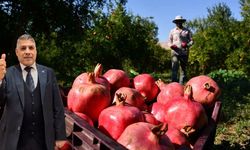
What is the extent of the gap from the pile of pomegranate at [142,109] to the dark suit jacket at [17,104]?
0.45 meters

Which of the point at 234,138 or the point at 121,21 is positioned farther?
the point at 121,21

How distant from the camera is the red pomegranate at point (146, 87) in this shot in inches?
176

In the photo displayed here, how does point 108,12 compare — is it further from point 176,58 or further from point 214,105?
point 214,105

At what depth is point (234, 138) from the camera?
23.0 feet

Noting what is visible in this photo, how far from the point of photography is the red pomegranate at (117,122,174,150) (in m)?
2.72

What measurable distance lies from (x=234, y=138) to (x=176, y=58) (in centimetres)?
336

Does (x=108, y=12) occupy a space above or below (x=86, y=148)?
above

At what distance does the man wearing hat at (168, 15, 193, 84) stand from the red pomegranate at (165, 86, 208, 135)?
6.03 metres

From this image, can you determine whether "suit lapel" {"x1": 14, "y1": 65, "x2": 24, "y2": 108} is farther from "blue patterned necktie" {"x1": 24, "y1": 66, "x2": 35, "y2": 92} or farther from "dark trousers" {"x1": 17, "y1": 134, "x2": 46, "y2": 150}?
"dark trousers" {"x1": 17, "y1": 134, "x2": 46, "y2": 150}

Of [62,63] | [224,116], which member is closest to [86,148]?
[224,116]

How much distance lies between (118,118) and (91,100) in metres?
0.48

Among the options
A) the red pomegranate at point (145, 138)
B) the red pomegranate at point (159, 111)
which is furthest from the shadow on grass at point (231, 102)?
the red pomegranate at point (145, 138)

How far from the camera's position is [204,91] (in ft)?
14.0

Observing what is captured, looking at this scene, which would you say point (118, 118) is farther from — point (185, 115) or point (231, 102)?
point (231, 102)
